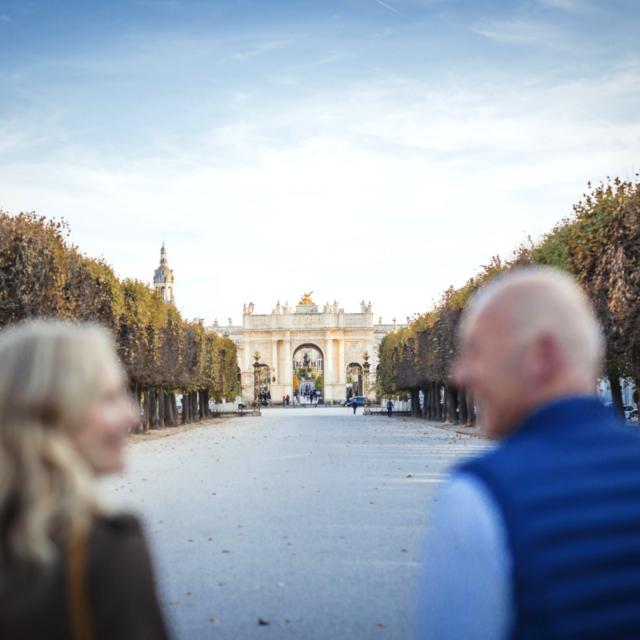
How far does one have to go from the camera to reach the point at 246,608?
29.8 feet

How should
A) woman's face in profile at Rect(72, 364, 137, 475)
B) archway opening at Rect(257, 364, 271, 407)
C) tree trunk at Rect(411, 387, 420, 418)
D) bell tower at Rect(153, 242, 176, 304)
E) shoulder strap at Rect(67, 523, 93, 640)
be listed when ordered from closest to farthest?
shoulder strap at Rect(67, 523, 93, 640), woman's face in profile at Rect(72, 364, 137, 475), tree trunk at Rect(411, 387, 420, 418), archway opening at Rect(257, 364, 271, 407), bell tower at Rect(153, 242, 176, 304)

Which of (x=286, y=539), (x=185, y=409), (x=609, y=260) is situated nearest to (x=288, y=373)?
(x=185, y=409)

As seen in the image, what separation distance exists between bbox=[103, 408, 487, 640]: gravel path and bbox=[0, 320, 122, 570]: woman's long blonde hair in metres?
5.90

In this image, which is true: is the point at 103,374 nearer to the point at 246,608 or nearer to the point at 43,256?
the point at 246,608

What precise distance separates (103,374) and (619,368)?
1403 inches

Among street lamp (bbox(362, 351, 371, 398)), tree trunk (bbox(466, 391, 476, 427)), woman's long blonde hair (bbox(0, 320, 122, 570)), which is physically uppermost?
street lamp (bbox(362, 351, 371, 398))

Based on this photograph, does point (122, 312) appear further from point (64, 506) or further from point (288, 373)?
point (288, 373)

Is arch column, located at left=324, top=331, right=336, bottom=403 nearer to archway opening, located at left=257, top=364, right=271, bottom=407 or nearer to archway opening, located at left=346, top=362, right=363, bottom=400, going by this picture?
archway opening, located at left=346, top=362, right=363, bottom=400

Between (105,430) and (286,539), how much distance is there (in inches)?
428

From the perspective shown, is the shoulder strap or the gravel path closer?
the shoulder strap

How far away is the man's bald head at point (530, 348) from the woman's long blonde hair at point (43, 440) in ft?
3.21

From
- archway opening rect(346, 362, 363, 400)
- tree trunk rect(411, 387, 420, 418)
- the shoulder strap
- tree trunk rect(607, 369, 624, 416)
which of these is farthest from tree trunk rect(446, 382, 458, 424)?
archway opening rect(346, 362, 363, 400)

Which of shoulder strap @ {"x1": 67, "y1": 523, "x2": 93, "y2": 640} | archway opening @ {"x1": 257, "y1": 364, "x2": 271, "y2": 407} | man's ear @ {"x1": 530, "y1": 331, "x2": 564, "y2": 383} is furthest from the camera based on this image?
archway opening @ {"x1": 257, "y1": 364, "x2": 271, "y2": 407}

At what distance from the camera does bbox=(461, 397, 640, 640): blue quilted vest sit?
2473 mm
